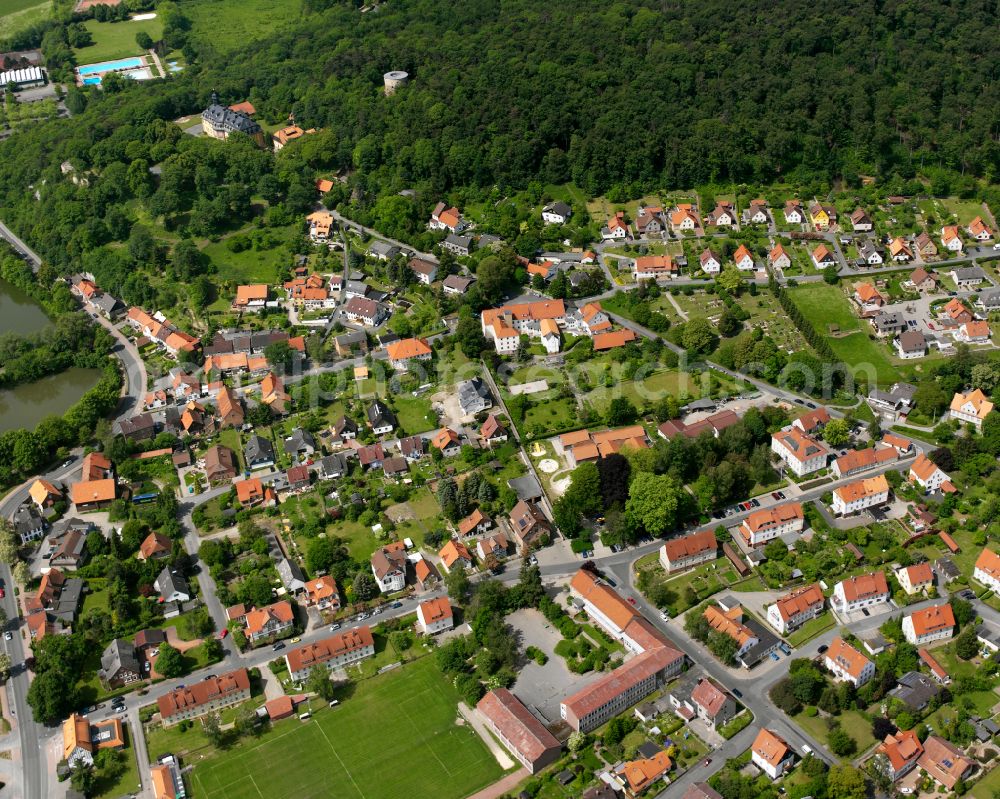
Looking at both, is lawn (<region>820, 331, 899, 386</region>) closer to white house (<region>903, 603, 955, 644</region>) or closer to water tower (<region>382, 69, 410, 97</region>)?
white house (<region>903, 603, 955, 644</region>)

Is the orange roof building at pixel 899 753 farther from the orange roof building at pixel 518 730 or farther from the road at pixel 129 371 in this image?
the road at pixel 129 371

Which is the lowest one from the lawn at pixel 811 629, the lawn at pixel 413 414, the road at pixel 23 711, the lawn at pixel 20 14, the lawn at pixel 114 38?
the lawn at pixel 811 629

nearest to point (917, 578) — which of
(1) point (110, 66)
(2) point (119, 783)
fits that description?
(2) point (119, 783)

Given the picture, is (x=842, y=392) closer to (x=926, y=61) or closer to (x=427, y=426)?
(x=427, y=426)

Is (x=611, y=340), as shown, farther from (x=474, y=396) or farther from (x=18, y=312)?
(x=18, y=312)

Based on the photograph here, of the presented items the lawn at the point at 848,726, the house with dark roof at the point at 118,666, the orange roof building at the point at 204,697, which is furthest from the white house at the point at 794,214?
the house with dark roof at the point at 118,666

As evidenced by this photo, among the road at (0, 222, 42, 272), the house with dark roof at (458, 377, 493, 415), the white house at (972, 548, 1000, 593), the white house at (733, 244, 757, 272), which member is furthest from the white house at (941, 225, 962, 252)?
the road at (0, 222, 42, 272)

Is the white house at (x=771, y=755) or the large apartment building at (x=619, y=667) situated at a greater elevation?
the large apartment building at (x=619, y=667)
